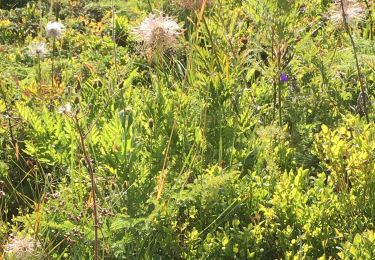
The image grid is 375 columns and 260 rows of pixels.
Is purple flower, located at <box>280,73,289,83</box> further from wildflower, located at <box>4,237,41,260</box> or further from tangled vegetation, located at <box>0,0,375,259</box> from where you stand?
wildflower, located at <box>4,237,41,260</box>

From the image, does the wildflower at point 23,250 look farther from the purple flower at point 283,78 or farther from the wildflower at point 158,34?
the purple flower at point 283,78

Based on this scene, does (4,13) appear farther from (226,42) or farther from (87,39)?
(226,42)

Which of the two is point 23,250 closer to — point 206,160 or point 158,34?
point 206,160

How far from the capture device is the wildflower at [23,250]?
6.53 feet

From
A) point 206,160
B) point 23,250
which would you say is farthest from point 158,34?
point 23,250

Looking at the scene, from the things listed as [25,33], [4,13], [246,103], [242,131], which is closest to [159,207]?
[242,131]

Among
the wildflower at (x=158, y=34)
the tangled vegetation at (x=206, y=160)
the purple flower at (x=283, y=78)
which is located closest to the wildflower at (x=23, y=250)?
the tangled vegetation at (x=206, y=160)

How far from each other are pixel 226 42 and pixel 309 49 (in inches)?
23.3

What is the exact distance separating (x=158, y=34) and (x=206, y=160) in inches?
24.4

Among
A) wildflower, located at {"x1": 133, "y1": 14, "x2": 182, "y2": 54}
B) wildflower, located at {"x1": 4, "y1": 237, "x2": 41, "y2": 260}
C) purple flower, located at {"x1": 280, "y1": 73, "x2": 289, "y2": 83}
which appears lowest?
wildflower, located at {"x1": 4, "y1": 237, "x2": 41, "y2": 260}

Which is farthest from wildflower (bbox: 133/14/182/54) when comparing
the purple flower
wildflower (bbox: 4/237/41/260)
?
wildflower (bbox: 4/237/41/260)

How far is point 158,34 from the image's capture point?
260cm

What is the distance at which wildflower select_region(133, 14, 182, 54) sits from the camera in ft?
8.54

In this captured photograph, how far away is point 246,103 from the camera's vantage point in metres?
2.98
